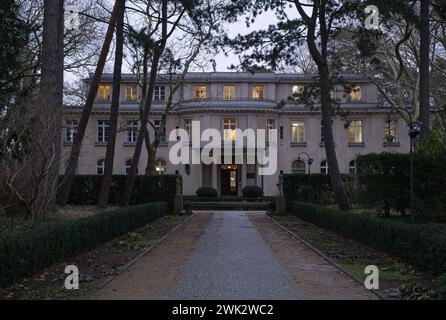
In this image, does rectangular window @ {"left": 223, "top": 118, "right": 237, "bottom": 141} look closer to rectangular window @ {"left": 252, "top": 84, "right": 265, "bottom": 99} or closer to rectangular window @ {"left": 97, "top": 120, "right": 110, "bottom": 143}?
rectangular window @ {"left": 252, "top": 84, "right": 265, "bottom": 99}

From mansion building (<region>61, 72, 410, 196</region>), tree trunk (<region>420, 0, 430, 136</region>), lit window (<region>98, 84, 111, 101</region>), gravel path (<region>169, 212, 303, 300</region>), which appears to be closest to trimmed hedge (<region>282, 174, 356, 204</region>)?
tree trunk (<region>420, 0, 430, 136</region>)

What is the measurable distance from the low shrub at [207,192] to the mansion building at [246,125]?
9.68 feet

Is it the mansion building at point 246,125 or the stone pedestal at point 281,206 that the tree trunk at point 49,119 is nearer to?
the stone pedestal at point 281,206

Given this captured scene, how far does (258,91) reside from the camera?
165ft

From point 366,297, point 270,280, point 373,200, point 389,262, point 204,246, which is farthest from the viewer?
point 373,200

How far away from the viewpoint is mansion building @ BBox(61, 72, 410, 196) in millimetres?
47906

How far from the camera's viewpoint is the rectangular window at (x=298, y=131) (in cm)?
4953

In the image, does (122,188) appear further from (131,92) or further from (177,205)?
(131,92)

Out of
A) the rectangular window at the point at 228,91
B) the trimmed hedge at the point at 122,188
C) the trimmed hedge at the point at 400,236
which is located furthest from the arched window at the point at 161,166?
the trimmed hedge at the point at 400,236

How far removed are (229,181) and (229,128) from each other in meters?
4.93
